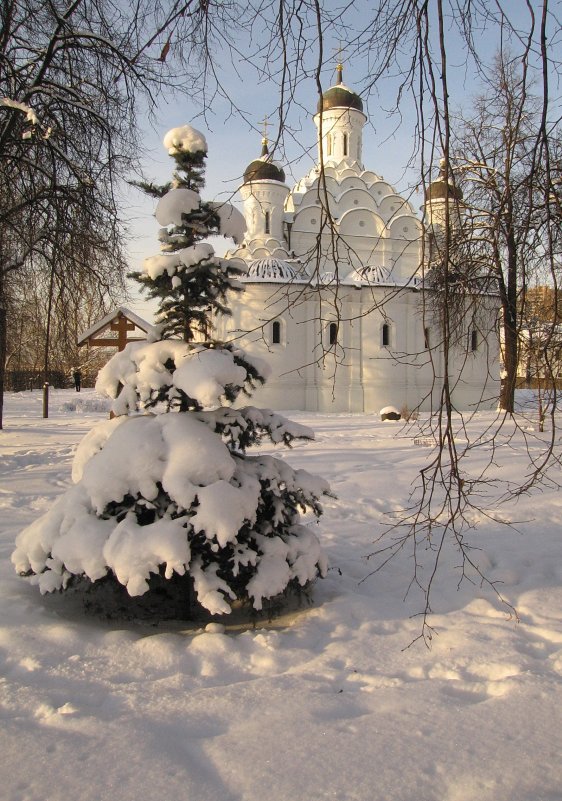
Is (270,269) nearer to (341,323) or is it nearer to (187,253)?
(341,323)

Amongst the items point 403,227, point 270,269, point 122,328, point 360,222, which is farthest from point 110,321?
point 403,227

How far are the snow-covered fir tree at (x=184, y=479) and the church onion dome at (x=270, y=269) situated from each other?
60.9ft

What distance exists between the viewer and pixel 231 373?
3.90m

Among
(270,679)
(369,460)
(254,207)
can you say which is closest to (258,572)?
(270,679)

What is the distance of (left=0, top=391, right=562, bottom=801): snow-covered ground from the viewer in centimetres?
228

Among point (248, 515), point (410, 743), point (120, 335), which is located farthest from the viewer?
point (120, 335)

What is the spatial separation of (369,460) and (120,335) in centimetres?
689

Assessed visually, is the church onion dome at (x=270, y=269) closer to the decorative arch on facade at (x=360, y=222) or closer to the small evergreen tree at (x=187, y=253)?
the decorative arch on facade at (x=360, y=222)

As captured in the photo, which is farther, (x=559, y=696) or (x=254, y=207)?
(x=254, y=207)

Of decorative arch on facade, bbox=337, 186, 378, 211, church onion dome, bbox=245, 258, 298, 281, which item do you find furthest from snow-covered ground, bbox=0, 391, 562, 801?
decorative arch on facade, bbox=337, 186, 378, 211

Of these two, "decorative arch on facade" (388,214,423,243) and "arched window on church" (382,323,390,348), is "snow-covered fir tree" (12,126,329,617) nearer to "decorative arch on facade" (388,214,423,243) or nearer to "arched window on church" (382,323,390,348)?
"arched window on church" (382,323,390,348)

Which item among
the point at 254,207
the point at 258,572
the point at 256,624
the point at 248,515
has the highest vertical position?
the point at 254,207

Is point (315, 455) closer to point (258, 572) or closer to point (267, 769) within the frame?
point (258, 572)

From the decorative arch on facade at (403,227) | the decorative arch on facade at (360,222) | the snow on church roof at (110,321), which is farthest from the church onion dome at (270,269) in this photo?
the snow on church roof at (110,321)
